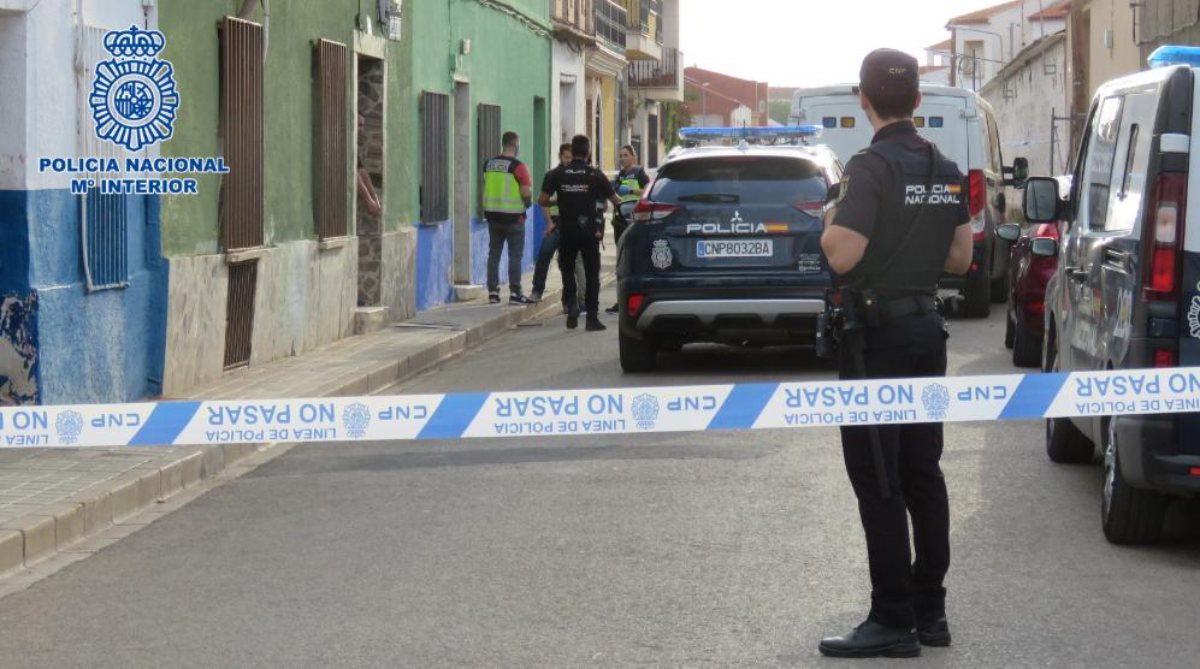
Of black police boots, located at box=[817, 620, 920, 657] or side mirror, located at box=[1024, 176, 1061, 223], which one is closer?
black police boots, located at box=[817, 620, 920, 657]

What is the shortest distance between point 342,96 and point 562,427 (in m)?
10.9

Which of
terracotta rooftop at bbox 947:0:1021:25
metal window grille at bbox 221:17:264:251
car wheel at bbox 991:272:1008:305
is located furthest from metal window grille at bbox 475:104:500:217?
terracotta rooftop at bbox 947:0:1021:25

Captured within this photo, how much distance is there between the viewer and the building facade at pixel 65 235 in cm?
1046

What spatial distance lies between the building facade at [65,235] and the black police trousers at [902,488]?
18.9 ft

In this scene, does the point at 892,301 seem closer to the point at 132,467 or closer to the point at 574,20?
the point at 132,467

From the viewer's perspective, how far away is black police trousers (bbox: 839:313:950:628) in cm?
608

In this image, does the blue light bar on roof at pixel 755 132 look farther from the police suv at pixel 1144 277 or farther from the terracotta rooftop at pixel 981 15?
the terracotta rooftop at pixel 981 15

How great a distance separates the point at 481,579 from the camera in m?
7.18

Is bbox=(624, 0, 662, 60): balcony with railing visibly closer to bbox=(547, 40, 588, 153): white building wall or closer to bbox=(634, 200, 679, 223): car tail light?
bbox=(547, 40, 588, 153): white building wall

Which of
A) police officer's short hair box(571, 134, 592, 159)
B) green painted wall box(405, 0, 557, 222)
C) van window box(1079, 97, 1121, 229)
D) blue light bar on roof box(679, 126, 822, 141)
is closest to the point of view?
van window box(1079, 97, 1121, 229)

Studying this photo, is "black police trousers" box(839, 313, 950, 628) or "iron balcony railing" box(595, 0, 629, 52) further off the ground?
"iron balcony railing" box(595, 0, 629, 52)

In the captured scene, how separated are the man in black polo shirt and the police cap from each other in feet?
39.5

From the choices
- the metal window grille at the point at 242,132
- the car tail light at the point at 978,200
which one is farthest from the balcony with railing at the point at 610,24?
the metal window grille at the point at 242,132

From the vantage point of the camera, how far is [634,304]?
1393 centimetres
